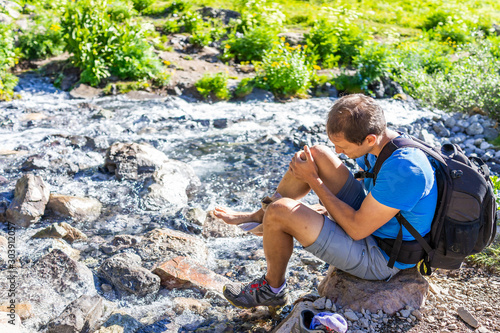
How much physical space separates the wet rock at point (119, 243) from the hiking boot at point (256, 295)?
1577 millimetres

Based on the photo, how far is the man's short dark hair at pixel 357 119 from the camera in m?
2.71

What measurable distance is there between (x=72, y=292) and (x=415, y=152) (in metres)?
2.74

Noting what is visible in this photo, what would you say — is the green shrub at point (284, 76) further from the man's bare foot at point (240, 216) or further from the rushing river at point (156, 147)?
the man's bare foot at point (240, 216)

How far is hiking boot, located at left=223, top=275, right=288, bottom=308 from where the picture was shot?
3.02 m

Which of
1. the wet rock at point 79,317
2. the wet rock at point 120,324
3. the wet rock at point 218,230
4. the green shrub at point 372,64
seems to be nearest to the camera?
the wet rock at point 79,317

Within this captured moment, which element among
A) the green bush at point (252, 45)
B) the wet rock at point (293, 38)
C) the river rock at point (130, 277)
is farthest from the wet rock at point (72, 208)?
the wet rock at point (293, 38)

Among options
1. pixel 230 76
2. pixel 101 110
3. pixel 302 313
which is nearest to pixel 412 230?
pixel 302 313

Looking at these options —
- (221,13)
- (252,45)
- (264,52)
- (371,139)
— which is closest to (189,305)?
(371,139)

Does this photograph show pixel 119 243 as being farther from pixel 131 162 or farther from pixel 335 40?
pixel 335 40

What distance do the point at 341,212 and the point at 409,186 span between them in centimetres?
46

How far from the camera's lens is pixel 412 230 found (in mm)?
2709

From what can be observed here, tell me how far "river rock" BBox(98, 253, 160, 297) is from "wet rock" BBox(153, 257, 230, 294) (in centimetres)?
10

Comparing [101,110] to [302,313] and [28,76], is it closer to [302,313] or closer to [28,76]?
[28,76]

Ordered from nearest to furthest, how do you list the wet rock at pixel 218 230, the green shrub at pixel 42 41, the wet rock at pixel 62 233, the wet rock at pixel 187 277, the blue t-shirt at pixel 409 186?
the blue t-shirt at pixel 409 186
the wet rock at pixel 187 277
the wet rock at pixel 62 233
the wet rock at pixel 218 230
the green shrub at pixel 42 41
